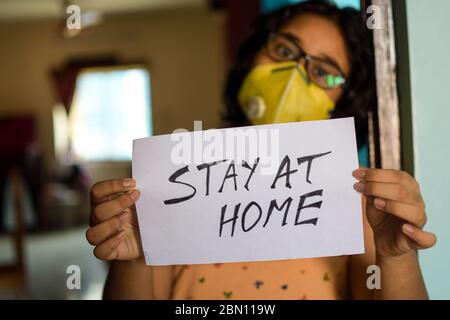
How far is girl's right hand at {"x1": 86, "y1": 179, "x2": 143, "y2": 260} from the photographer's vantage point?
50cm

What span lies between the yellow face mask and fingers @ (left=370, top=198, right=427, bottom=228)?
0.23 metres

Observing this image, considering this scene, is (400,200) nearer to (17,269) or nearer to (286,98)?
(286,98)

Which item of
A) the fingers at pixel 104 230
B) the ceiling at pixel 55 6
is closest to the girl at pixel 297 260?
the fingers at pixel 104 230

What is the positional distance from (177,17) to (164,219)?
631cm

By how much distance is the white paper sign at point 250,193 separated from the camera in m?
0.48

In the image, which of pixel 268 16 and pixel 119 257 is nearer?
pixel 119 257

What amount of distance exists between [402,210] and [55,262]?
4.08 m

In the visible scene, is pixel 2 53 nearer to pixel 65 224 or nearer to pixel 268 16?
pixel 65 224

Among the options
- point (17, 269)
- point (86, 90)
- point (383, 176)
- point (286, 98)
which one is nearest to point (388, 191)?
point (383, 176)

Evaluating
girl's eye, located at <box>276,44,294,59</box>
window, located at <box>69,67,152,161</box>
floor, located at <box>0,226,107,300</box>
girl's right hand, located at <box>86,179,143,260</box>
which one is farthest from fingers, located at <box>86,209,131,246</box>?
window, located at <box>69,67,152,161</box>

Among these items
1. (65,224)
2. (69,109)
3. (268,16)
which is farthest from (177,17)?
(268,16)

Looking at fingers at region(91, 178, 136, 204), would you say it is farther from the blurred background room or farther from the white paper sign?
the blurred background room

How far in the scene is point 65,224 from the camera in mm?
5750
